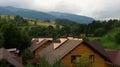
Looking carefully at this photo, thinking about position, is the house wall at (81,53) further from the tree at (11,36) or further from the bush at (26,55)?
the tree at (11,36)

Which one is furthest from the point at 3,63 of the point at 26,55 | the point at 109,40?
the point at 109,40

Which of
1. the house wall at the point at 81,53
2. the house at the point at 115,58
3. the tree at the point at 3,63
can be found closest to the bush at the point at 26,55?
the house at the point at 115,58

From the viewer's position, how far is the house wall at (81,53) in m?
38.4

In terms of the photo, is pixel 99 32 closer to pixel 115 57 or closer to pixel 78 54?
pixel 115 57

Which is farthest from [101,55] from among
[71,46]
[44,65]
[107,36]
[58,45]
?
[107,36]

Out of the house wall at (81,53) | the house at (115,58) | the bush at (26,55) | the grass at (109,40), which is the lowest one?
the grass at (109,40)

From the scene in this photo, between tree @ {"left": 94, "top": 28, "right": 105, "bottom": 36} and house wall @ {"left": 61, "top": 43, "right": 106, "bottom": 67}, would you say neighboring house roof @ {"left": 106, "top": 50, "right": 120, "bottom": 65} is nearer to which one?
house wall @ {"left": 61, "top": 43, "right": 106, "bottom": 67}

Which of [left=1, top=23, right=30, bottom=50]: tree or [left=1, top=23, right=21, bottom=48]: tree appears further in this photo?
[left=1, top=23, right=30, bottom=50]: tree

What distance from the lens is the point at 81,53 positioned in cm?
3912

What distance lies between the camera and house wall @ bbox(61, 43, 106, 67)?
126 ft

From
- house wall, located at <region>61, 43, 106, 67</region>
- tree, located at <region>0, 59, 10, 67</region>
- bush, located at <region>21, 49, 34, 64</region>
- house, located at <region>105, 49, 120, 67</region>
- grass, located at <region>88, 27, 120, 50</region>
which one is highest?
tree, located at <region>0, 59, 10, 67</region>

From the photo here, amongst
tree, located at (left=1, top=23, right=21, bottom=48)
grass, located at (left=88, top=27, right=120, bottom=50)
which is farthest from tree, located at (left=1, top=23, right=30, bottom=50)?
grass, located at (left=88, top=27, right=120, bottom=50)

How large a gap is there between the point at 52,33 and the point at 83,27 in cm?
1249

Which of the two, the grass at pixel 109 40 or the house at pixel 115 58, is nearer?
the house at pixel 115 58
